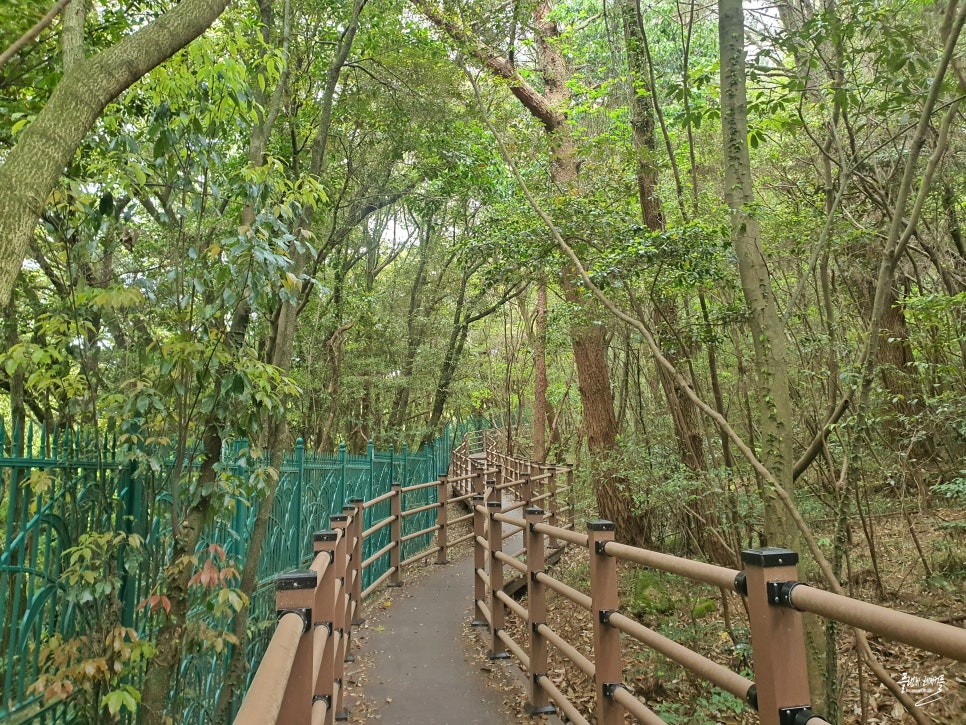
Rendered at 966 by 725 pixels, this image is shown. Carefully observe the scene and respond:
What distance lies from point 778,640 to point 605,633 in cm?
129

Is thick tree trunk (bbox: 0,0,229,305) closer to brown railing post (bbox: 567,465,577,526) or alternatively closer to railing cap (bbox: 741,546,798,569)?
railing cap (bbox: 741,546,798,569)

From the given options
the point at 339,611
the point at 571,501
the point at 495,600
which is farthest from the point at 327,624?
the point at 571,501

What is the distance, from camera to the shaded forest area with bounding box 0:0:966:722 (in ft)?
11.5

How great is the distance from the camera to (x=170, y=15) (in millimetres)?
3240

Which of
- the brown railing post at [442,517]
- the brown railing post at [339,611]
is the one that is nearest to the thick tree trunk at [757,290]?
the brown railing post at [339,611]

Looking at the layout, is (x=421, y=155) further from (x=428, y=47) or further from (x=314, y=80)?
(x=314, y=80)

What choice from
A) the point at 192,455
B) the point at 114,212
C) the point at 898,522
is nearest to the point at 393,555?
the point at 192,455

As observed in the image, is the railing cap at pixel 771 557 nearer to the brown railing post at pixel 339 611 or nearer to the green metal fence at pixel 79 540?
the brown railing post at pixel 339 611

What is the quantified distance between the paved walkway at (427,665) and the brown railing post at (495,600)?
129mm

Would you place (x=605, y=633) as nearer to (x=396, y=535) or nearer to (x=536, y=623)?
(x=536, y=623)

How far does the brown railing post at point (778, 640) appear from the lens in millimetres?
1809

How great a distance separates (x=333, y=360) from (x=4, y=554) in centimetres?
1280

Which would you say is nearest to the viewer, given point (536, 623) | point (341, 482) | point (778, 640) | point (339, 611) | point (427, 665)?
point (778, 640)

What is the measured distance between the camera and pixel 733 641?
5953 millimetres
